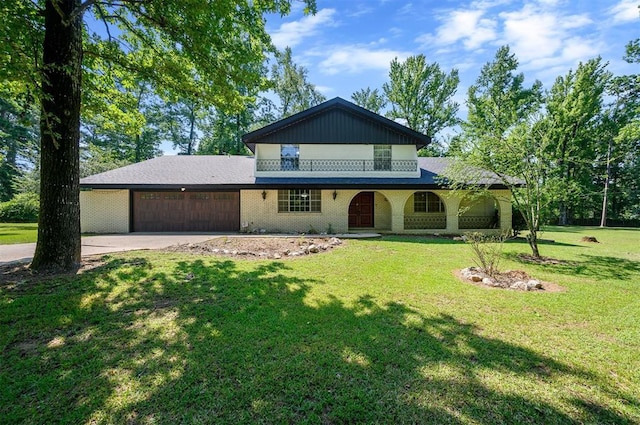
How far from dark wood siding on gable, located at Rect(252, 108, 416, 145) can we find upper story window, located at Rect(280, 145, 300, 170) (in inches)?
14.7

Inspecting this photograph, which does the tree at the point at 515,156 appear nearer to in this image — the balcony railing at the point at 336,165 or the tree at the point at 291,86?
the balcony railing at the point at 336,165

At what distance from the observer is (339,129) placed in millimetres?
15195

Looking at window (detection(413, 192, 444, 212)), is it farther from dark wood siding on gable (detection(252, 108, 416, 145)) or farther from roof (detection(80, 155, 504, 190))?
dark wood siding on gable (detection(252, 108, 416, 145))

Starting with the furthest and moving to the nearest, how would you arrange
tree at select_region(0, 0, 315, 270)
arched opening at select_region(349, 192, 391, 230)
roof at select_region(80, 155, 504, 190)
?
1. arched opening at select_region(349, 192, 391, 230)
2. roof at select_region(80, 155, 504, 190)
3. tree at select_region(0, 0, 315, 270)

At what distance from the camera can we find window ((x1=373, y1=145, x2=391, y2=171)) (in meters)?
15.4

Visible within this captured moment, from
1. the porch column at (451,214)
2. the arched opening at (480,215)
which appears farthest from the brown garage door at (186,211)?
the arched opening at (480,215)

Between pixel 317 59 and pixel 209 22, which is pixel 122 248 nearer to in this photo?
pixel 209 22

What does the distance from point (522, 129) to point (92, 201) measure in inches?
739

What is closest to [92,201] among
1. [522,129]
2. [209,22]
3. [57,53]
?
[57,53]

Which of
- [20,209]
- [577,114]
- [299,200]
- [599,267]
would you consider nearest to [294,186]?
[299,200]

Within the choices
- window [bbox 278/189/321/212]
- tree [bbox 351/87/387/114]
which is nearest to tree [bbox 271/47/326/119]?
tree [bbox 351/87/387/114]

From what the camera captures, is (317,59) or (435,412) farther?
(317,59)

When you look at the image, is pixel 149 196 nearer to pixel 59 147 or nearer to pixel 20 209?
A: pixel 59 147

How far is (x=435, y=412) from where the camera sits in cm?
229
